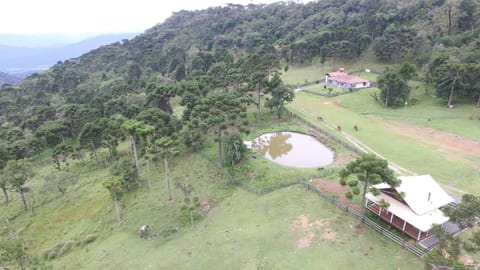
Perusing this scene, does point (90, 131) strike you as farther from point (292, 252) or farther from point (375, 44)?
point (375, 44)

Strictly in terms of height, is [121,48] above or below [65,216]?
above

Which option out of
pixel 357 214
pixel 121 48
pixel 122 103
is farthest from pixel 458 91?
pixel 121 48

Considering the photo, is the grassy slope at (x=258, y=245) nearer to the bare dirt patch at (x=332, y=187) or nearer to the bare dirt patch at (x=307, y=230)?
the bare dirt patch at (x=307, y=230)

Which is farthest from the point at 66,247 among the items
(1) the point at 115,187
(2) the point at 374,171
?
(2) the point at 374,171

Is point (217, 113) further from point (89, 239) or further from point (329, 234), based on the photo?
point (89, 239)

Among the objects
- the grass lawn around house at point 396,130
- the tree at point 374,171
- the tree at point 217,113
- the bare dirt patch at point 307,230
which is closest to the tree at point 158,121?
the tree at point 217,113
